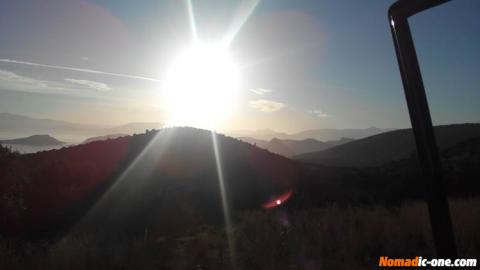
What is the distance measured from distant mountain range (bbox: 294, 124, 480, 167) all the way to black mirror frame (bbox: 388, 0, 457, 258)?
69.4 meters

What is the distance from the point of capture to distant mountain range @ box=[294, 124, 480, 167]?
71500 millimetres

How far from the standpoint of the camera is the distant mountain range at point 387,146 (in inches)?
2815

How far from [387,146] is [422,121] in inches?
3555

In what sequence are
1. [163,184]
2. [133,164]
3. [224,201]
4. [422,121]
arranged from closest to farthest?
[422,121]
[224,201]
[163,184]
[133,164]

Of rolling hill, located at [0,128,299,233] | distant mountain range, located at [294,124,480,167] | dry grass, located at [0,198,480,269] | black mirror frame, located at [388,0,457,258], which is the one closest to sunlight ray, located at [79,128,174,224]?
rolling hill, located at [0,128,299,233]

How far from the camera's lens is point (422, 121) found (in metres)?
1.71

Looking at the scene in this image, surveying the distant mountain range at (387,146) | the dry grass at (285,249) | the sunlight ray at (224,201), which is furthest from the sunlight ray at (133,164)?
the distant mountain range at (387,146)

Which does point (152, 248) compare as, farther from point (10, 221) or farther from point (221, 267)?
point (10, 221)

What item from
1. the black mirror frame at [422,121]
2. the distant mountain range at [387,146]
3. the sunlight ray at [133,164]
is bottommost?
the black mirror frame at [422,121]

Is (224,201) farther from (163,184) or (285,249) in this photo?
(285,249)

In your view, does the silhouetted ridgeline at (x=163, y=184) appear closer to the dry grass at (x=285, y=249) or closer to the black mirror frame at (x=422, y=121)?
the dry grass at (x=285, y=249)

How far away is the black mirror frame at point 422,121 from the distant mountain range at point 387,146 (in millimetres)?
69357

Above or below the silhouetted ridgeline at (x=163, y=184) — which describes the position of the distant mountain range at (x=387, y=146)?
above

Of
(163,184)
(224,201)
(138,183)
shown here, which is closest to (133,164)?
(138,183)
